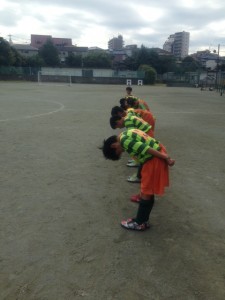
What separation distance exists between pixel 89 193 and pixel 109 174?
110cm

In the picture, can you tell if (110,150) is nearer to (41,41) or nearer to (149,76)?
(149,76)

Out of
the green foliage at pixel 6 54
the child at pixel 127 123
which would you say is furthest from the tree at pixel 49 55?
the child at pixel 127 123

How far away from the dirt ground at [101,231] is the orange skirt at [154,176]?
0.64m

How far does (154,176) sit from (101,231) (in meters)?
1.03

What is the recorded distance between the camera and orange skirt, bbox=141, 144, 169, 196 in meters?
3.93

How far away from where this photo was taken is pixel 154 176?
3957 mm

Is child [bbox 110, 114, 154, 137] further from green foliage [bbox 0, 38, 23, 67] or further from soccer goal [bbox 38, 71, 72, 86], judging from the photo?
green foliage [bbox 0, 38, 23, 67]

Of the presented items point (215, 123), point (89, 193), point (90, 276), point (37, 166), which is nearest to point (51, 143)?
point (37, 166)

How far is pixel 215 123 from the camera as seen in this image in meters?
13.5

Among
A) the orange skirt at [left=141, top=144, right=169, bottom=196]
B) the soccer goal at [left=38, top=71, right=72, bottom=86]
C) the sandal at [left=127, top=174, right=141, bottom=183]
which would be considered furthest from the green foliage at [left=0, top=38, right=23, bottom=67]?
the orange skirt at [left=141, top=144, right=169, bottom=196]

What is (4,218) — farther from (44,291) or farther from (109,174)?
(109,174)

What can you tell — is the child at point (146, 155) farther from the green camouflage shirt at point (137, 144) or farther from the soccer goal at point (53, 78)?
the soccer goal at point (53, 78)

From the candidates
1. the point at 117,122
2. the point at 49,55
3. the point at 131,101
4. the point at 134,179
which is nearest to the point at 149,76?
the point at 49,55

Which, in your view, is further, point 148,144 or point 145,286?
point 148,144
